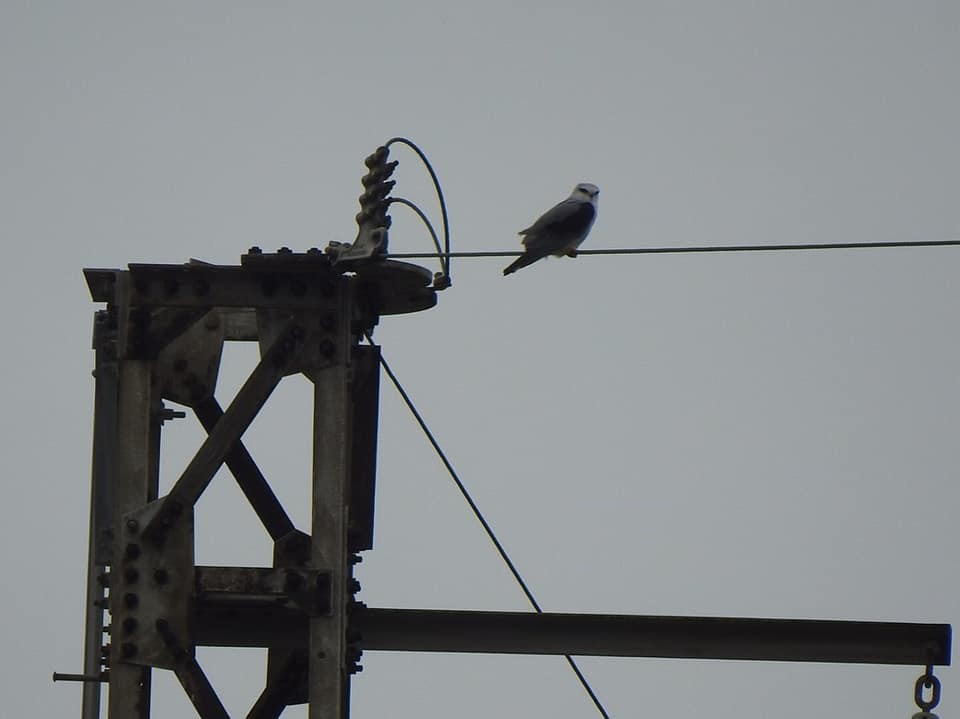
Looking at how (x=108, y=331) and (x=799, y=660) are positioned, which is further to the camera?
(x=799, y=660)

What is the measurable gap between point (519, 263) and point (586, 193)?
64.0 inches

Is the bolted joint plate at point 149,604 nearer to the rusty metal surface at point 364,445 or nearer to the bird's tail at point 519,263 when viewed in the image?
the rusty metal surface at point 364,445

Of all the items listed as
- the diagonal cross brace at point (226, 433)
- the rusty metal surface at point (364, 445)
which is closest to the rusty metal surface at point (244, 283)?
the diagonal cross brace at point (226, 433)

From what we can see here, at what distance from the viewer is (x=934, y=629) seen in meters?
6.51

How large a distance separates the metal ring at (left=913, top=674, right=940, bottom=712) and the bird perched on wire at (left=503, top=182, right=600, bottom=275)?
3.88 metres

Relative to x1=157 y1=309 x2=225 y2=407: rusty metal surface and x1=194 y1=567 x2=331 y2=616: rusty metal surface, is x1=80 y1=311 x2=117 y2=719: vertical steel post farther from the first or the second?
x1=194 y1=567 x2=331 y2=616: rusty metal surface

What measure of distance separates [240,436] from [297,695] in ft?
4.04

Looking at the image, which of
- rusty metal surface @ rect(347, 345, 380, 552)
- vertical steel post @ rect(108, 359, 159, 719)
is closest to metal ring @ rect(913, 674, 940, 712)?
rusty metal surface @ rect(347, 345, 380, 552)

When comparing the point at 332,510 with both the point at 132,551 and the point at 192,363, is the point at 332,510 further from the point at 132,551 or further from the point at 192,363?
the point at 192,363

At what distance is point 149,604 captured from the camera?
575cm

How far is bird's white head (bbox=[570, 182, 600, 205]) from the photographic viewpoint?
35.4ft

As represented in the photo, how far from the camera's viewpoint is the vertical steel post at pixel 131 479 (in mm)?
5742

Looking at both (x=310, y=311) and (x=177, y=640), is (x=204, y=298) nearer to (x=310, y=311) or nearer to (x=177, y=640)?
(x=310, y=311)

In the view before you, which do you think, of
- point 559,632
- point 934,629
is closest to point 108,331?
point 559,632
